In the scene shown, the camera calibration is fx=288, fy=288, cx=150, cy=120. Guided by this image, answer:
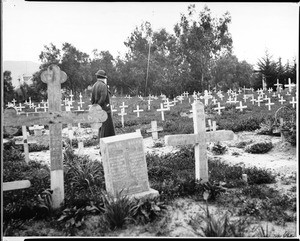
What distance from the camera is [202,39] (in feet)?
96.0

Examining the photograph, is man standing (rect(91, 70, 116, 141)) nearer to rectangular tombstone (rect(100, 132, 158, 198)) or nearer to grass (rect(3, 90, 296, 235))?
grass (rect(3, 90, 296, 235))

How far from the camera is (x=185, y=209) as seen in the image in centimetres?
532

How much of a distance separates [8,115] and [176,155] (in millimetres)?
5564

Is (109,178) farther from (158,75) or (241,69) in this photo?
(241,69)

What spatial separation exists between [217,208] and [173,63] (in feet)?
93.0

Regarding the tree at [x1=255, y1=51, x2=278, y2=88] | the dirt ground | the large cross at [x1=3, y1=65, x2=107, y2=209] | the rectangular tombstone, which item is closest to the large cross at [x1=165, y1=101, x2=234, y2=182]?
the dirt ground

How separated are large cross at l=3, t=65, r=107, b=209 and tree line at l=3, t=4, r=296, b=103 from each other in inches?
777

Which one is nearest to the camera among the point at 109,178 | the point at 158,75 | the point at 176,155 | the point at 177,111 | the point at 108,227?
the point at 108,227

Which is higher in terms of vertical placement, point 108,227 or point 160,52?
point 160,52

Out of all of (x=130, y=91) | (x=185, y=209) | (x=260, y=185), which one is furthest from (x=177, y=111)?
(x=130, y=91)

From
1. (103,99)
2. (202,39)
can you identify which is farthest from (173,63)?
(103,99)

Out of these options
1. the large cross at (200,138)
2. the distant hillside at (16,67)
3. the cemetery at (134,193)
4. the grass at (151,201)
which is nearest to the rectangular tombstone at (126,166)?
the cemetery at (134,193)

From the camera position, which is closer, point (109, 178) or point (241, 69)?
point (109, 178)

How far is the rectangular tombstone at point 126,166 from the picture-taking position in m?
5.56
